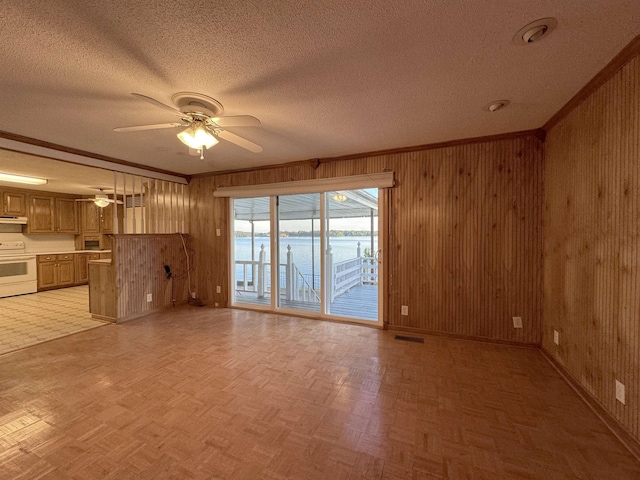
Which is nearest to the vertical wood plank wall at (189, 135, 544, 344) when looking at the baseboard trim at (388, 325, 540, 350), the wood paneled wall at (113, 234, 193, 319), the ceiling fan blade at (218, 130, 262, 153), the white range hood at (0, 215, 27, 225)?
the baseboard trim at (388, 325, 540, 350)

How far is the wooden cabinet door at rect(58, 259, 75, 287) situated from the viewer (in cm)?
627

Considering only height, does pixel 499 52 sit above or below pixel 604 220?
above

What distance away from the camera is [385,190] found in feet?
11.5

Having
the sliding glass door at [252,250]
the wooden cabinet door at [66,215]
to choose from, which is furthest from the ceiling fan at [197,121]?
the wooden cabinet door at [66,215]

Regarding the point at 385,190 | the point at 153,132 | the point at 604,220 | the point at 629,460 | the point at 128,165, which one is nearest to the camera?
the point at 629,460

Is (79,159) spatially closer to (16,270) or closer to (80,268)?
(16,270)

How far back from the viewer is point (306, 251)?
4691 millimetres

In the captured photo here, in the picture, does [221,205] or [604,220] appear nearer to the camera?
[604,220]

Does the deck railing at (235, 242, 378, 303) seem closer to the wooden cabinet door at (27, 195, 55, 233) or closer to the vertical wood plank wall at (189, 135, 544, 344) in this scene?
the vertical wood plank wall at (189, 135, 544, 344)

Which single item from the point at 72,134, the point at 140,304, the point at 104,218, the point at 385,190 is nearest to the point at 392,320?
the point at 385,190

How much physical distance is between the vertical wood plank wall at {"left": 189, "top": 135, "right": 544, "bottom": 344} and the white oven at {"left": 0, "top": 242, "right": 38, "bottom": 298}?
22.5ft

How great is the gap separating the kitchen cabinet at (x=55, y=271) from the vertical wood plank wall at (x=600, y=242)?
359 inches

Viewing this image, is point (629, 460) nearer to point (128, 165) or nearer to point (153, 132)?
point (153, 132)

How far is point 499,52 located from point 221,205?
13.7 feet
